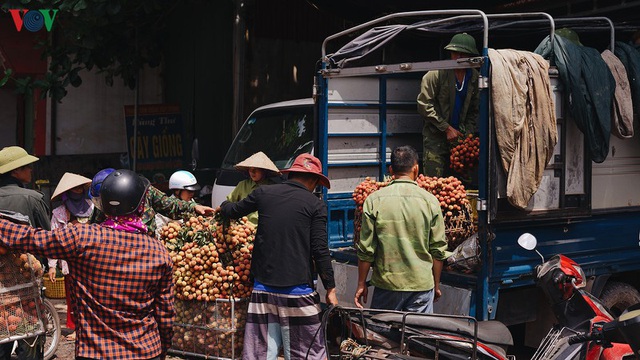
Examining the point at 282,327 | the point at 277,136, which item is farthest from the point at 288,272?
the point at 277,136

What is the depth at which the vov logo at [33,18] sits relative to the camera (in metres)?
11.5

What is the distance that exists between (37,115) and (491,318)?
1090cm

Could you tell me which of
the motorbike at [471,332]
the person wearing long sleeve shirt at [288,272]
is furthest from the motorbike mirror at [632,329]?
the person wearing long sleeve shirt at [288,272]

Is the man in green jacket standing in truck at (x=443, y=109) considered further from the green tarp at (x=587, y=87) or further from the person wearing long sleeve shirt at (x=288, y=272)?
the person wearing long sleeve shirt at (x=288, y=272)

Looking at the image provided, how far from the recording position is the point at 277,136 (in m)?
9.30

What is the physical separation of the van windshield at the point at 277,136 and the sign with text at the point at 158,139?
3.50 metres

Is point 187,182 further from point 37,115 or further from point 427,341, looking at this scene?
point 37,115

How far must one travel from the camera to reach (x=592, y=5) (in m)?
9.08

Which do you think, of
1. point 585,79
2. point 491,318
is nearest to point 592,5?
point 585,79

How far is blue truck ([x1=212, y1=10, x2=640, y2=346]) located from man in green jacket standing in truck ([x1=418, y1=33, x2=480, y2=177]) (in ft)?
1.17

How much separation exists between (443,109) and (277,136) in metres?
2.46

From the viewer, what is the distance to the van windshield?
29.4 ft

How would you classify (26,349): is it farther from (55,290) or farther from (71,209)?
(55,290)

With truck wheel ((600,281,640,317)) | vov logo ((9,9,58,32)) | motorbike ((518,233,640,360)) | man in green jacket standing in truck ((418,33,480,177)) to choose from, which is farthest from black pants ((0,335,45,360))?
vov logo ((9,9,58,32))
